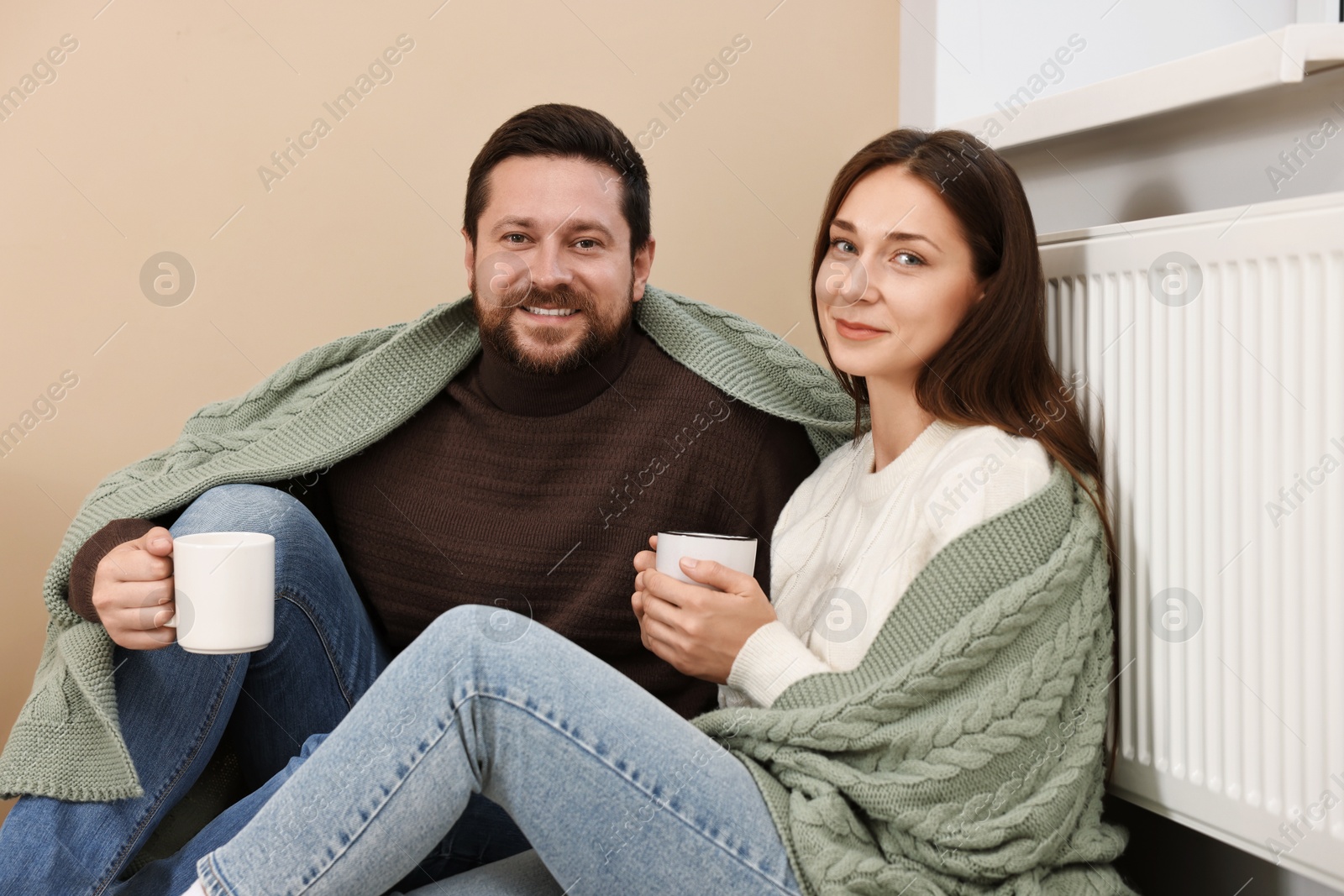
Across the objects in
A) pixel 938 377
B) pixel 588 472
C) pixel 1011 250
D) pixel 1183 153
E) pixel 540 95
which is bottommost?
pixel 588 472

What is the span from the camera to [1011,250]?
1.07 m

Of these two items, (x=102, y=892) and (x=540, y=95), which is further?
(x=540, y=95)

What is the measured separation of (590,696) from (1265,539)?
584 millimetres

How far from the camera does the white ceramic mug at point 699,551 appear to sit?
1.03m

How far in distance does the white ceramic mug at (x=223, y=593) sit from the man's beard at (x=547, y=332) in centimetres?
48

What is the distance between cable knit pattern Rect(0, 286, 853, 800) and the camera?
1284 mm

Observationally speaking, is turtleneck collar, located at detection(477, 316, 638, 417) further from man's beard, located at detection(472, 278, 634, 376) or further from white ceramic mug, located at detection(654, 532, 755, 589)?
white ceramic mug, located at detection(654, 532, 755, 589)

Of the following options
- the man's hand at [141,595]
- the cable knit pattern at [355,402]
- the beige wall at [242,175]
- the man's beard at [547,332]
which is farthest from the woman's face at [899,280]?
the beige wall at [242,175]

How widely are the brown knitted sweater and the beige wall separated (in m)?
0.53

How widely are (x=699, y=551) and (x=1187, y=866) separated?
26.9 inches

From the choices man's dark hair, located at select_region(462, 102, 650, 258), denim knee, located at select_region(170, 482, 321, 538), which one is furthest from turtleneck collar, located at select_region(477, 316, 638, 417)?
denim knee, located at select_region(170, 482, 321, 538)

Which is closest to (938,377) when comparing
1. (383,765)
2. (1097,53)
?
(383,765)

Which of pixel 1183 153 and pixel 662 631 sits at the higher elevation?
pixel 1183 153

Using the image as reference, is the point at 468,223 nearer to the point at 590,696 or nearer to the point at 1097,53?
the point at 590,696
